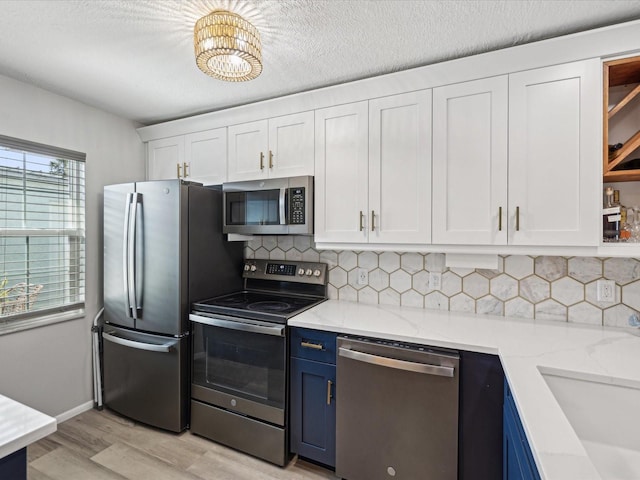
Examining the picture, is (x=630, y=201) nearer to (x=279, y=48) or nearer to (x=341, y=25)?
(x=341, y=25)

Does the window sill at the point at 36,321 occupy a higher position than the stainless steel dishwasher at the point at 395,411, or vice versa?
the window sill at the point at 36,321

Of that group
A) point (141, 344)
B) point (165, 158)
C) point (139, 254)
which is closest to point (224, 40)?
point (139, 254)

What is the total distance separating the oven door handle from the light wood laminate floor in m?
0.80

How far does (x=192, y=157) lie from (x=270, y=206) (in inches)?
36.3

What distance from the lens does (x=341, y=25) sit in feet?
5.35

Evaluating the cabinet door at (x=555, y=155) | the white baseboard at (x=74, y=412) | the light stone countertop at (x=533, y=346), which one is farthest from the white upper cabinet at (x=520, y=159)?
the white baseboard at (x=74, y=412)

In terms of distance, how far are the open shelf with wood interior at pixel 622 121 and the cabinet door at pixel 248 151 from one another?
76.3 inches

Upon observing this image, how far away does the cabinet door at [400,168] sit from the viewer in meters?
1.96

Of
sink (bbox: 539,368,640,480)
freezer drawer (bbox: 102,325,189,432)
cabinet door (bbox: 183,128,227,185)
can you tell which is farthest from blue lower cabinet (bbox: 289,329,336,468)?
cabinet door (bbox: 183,128,227,185)

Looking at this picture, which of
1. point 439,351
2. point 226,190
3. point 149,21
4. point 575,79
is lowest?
point 439,351

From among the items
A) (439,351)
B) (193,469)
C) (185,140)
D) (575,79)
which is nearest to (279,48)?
(185,140)

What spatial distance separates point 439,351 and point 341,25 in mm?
1645

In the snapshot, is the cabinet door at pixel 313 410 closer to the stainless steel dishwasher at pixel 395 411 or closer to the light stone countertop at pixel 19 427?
the stainless steel dishwasher at pixel 395 411

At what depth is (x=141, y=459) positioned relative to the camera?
2070 millimetres
